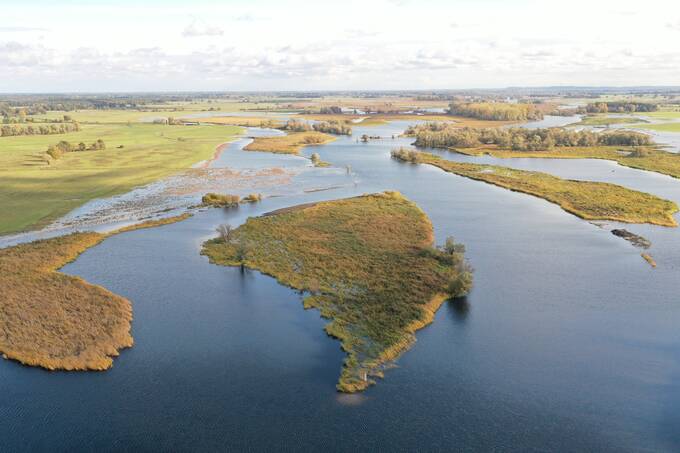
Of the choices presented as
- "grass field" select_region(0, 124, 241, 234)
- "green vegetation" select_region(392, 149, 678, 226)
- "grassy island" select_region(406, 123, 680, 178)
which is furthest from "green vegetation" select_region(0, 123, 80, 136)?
"green vegetation" select_region(392, 149, 678, 226)

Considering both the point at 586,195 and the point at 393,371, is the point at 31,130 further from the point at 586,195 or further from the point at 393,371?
the point at 393,371

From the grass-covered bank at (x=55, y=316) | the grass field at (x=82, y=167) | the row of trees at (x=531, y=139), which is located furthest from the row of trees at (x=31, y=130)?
the grass-covered bank at (x=55, y=316)

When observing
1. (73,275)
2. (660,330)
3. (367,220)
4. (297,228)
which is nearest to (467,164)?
(367,220)

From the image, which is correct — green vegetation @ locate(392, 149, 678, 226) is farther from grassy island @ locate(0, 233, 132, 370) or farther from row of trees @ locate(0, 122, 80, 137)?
row of trees @ locate(0, 122, 80, 137)

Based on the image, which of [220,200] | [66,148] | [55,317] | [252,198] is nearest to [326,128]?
[66,148]

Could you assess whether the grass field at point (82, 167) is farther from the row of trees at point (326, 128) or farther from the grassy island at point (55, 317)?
the row of trees at point (326, 128)

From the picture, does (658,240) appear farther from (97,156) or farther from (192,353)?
(97,156)
